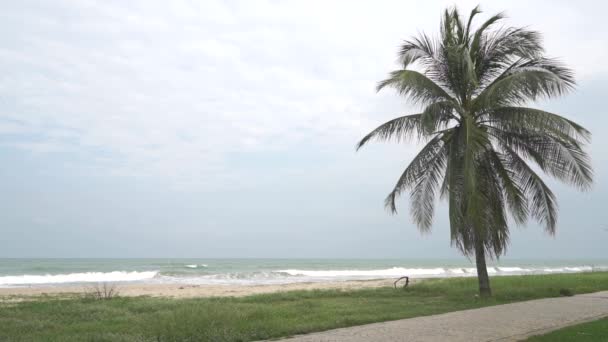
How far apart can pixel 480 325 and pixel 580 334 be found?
4.99ft

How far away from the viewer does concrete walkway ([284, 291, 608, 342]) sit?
24.5ft

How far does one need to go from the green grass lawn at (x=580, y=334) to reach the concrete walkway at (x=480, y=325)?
29 centimetres

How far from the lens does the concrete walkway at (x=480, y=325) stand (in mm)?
7464

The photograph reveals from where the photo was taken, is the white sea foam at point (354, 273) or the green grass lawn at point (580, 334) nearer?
the green grass lawn at point (580, 334)

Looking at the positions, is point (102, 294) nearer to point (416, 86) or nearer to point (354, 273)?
point (416, 86)

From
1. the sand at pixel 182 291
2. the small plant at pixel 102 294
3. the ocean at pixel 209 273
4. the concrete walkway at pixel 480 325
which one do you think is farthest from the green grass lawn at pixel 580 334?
the ocean at pixel 209 273

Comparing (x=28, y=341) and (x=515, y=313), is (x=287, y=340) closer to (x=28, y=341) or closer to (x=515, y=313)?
(x=28, y=341)

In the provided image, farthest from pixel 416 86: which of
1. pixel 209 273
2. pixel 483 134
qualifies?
pixel 209 273

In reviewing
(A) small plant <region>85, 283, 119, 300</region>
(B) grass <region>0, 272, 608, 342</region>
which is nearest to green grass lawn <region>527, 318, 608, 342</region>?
(B) grass <region>0, 272, 608, 342</region>

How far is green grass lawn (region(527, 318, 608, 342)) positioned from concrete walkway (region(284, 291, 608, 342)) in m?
0.29

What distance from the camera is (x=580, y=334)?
7.40 m

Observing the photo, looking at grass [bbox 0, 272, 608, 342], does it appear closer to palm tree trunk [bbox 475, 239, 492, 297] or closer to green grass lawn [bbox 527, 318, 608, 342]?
palm tree trunk [bbox 475, 239, 492, 297]

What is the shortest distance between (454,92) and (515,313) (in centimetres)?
633

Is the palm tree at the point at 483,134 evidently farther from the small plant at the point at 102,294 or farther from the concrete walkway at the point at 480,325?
the small plant at the point at 102,294
